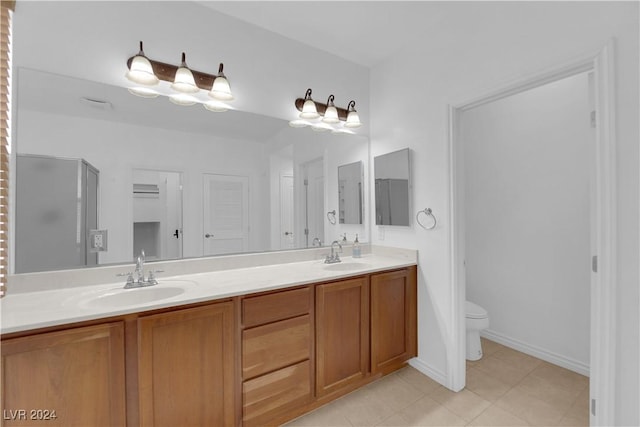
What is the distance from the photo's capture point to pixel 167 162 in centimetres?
176

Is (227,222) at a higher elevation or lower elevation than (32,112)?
lower

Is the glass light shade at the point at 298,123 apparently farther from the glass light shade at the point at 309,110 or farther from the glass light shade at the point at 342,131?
the glass light shade at the point at 342,131

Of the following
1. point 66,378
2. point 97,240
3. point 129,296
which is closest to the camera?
point 66,378

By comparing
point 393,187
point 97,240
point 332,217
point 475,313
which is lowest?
point 475,313

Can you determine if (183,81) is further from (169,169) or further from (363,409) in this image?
(363,409)

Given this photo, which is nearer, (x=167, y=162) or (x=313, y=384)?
(x=313, y=384)

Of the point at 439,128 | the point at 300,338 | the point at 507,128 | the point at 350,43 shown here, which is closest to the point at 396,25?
the point at 350,43

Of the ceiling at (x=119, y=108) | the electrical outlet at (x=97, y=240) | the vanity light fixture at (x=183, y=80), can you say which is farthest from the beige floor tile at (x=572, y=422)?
the vanity light fixture at (x=183, y=80)

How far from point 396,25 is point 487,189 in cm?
172

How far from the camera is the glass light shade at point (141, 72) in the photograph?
1542 mm

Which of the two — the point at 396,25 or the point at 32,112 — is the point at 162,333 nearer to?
the point at 32,112

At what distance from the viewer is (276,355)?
1498 mm

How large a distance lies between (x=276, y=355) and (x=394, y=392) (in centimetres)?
97

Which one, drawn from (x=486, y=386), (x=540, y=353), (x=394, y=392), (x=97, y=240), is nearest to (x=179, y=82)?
(x=97, y=240)
